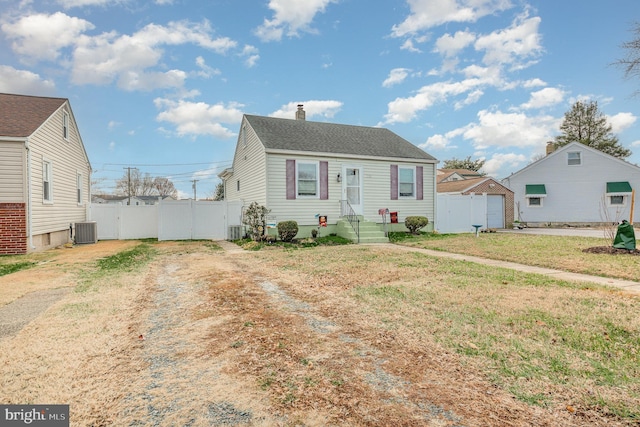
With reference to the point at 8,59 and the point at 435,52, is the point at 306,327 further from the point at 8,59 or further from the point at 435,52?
the point at 8,59

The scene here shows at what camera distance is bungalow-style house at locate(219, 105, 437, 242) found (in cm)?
1494

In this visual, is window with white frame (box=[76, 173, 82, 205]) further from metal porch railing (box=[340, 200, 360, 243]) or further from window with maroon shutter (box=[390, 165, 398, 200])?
window with maroon shutter (box=[390, 165, 398, 200])

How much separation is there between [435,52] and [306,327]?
16.6 metres

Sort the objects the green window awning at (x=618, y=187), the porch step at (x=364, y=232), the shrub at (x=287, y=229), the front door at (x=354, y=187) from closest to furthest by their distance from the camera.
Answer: the shrub at (x=287, y=229) < the porch step at (x=364, y=232) < the front door at (x=354, y=187) < the green window awning at (x=618, y=187)

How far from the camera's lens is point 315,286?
6445 mm

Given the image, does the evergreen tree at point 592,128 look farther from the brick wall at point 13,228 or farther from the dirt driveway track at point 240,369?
the brick wall at point 13,228

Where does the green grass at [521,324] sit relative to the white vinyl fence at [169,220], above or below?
below

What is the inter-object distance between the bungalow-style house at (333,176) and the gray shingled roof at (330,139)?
0.15ft

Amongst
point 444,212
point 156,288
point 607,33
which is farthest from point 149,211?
point 607,33

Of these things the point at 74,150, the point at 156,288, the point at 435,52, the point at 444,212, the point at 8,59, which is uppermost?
the point at 435,52

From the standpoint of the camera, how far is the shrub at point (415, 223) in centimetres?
1666

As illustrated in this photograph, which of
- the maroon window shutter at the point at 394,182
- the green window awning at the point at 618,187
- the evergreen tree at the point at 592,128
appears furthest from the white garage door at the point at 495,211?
the evergreen tree at the point at 592,128

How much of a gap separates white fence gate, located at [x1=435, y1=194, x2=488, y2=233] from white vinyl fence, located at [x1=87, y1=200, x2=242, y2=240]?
10.8 metres

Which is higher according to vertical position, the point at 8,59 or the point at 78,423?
the point at 8,59
